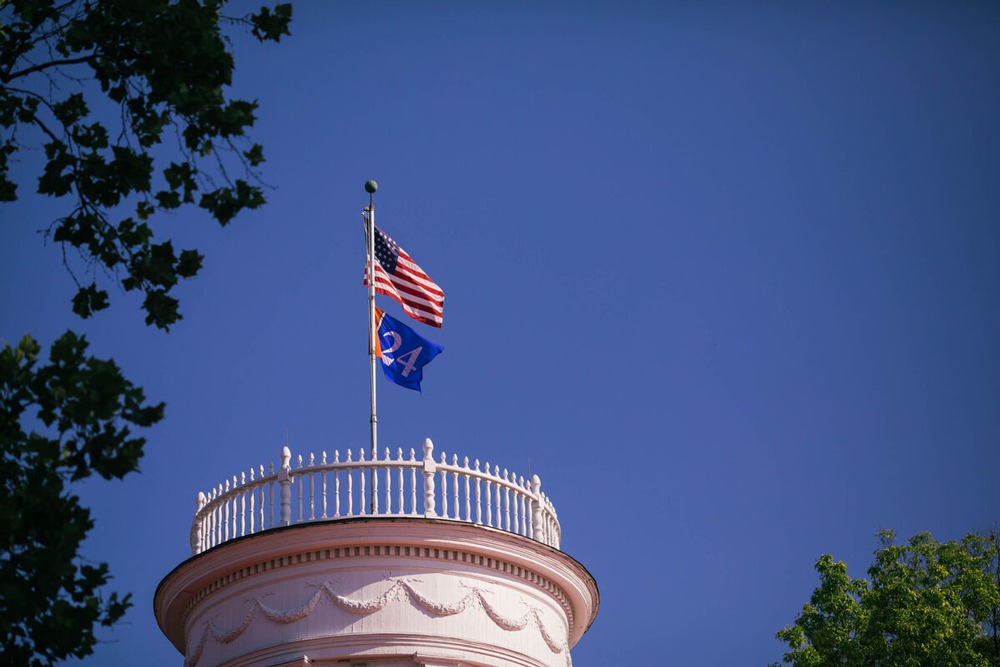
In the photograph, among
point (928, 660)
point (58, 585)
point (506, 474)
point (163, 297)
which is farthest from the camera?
point (928, 660)

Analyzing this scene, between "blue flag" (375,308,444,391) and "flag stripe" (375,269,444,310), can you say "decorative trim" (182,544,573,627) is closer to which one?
"blue flag" (375,308,444,391)

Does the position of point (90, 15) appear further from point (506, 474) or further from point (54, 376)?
point (506, 474)

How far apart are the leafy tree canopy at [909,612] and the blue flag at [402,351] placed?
11640 millimetres

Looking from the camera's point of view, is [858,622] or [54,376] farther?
[858,622]

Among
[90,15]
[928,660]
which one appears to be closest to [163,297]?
[90,15]

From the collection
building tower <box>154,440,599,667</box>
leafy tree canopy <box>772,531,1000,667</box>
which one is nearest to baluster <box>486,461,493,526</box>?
building tower <box>154,440,599,667</box>

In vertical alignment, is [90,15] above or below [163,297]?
above

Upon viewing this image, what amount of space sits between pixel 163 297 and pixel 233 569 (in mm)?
11888

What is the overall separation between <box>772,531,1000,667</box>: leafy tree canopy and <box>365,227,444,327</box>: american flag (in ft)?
39.2

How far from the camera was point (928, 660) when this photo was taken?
35219mm

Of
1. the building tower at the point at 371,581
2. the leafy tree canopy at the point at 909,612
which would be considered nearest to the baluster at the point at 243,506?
the building tower at the point at 371,581

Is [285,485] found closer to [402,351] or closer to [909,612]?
[402,351]

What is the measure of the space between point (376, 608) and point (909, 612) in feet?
47.1

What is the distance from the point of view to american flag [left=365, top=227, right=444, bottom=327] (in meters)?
33.8
